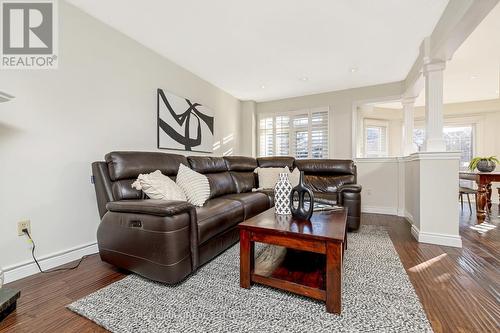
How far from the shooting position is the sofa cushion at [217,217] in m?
1.71

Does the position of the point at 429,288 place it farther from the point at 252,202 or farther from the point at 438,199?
the point at 252,202

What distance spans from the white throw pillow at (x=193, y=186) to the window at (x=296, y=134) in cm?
283

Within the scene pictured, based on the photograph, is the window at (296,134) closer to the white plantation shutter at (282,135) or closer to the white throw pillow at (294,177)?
the white plantation shutter at (282,135)

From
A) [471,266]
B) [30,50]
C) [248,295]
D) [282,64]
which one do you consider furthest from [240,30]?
[471,266]

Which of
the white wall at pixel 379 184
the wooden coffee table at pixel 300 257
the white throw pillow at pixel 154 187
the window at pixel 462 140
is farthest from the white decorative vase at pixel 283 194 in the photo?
the window at pixel 462 140

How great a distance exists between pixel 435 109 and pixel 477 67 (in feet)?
6.22

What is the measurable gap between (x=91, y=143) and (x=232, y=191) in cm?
175

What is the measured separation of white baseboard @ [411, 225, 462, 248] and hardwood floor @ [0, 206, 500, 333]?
98 mm

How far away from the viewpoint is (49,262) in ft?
6.14

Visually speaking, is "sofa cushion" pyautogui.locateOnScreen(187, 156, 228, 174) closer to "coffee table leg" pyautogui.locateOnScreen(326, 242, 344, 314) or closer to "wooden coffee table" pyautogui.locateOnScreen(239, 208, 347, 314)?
"wooden coffee table" pyautogui.locateOnScreen(239, 208, 347, 314)

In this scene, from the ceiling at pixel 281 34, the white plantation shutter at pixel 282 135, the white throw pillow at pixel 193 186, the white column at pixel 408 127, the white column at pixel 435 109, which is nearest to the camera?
the ceiling at pixel 281 34

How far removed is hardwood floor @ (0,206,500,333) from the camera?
120 cm

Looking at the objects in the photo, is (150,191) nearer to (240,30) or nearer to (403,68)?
(240,30)

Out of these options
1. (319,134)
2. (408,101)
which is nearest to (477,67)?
(408,101)
